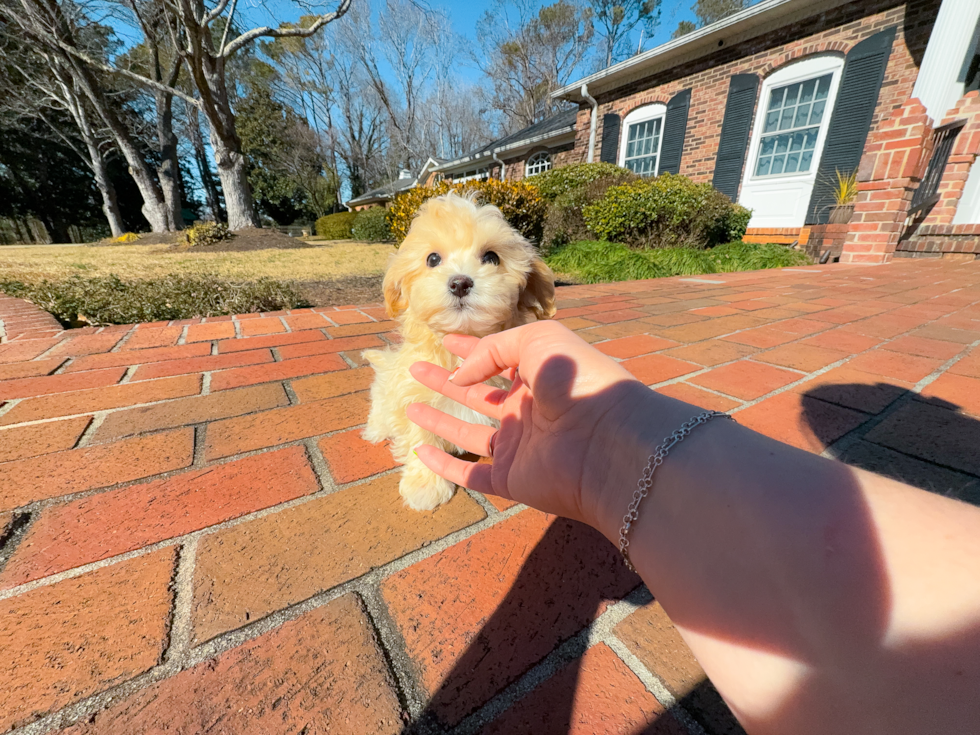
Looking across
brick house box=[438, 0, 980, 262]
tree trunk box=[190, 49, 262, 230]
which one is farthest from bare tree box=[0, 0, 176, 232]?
brick house box=[438, 0, 980, 262]

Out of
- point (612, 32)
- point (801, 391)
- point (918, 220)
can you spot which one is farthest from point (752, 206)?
point (612, 32)

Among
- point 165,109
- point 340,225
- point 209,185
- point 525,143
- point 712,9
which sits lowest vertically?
point 340,225

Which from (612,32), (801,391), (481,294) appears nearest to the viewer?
(481,294)

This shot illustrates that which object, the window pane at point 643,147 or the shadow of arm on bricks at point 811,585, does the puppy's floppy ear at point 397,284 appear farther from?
the window pane at point 643,147

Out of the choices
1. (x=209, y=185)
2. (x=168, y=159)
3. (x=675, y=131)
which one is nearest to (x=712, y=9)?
(x=675, y=131)

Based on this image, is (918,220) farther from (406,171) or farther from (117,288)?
(406,171)

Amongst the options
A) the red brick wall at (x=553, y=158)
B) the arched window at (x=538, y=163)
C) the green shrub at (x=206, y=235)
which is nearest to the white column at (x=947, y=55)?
the red brick wall at (x=553, y=158)

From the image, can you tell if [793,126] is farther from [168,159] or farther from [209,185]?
[209,185]

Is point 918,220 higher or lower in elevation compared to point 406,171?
lower
